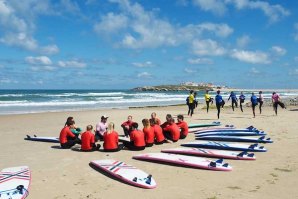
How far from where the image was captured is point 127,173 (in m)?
7.25

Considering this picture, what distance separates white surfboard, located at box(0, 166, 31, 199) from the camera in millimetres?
6084

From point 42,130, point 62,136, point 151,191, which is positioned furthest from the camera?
point 42,130

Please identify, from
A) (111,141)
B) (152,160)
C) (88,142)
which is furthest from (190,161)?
(88,142)

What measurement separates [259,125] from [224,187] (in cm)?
999

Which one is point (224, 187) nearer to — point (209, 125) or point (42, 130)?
point (209, 125)

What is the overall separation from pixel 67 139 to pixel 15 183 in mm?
3957

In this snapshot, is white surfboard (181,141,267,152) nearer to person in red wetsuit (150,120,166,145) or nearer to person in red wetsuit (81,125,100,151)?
person in red wetsuit (150,120,166,145)

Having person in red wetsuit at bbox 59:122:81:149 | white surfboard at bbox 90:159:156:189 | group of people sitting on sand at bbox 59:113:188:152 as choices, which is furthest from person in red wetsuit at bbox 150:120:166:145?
white surfboard at bbox 90:159:156:189

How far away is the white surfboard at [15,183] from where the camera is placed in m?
6.08

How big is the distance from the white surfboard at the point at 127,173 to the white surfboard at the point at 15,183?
1.60 metres

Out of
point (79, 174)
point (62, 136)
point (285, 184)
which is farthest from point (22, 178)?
point (285, 184)

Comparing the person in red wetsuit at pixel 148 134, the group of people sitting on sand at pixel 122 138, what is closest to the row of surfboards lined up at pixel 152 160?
the group of people sitting on sand at pixel 122 138

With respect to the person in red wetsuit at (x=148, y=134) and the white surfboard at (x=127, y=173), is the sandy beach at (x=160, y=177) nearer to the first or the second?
the white surfboard at (x=127, y=173)

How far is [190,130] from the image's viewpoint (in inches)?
556
